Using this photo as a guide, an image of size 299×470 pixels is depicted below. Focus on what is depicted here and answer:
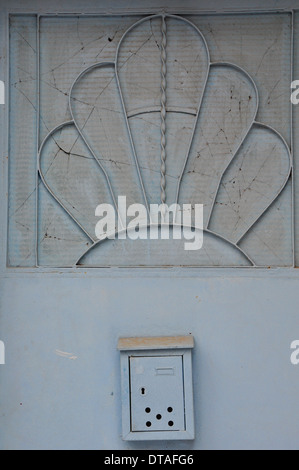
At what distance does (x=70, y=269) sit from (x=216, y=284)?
0.32 meters

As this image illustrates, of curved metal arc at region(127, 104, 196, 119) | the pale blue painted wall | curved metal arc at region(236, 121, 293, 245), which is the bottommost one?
the pale blue painted wall

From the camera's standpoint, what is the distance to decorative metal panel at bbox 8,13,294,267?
1.18m

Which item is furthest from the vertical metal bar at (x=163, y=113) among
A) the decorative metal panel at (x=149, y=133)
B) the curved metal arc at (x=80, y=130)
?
the curved metal arc at (x=80, y=130)

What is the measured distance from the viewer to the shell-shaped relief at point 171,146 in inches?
46.4

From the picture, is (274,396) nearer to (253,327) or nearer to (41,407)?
(253,327)

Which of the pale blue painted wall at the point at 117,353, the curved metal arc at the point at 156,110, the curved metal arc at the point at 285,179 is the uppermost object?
the curved metal arc at the point at 156,110

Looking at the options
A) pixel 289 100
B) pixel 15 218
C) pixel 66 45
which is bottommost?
pixel 15 218

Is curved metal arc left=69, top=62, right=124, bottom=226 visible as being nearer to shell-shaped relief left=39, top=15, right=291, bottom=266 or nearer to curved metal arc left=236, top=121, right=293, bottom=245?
shell-shaped relief left=39, top=15, right=291, bottom=266

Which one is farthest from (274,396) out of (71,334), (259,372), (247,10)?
(247,10)

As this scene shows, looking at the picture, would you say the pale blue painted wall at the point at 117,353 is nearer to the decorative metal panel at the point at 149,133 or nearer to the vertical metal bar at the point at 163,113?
the decorative metal panel at the point at 149,133

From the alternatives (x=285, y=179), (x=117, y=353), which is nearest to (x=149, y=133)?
(x=285, y=179)

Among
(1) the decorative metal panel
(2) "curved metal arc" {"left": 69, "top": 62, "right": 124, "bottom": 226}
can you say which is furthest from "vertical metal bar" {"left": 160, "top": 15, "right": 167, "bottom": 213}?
(2) "curved metal arc" {"left": 69, "top": 62, "right": 124, "bottom": 226}

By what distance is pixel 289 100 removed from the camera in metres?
1.17

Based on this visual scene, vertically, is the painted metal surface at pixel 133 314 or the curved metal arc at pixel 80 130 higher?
the curved metal arc at pixel 80 130
